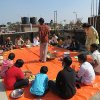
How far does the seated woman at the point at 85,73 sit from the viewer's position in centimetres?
616

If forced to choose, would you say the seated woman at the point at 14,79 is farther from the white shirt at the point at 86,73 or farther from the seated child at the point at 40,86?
the white shirt at the point at 86,73

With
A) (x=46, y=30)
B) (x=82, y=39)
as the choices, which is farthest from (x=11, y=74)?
(x=82, y=39)

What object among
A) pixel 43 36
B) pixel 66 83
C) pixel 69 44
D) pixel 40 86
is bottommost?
pixel 40 86

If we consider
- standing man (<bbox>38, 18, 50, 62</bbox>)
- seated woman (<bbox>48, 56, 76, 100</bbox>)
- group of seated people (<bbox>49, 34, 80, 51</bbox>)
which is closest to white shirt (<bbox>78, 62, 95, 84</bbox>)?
seated woman (<bbox>48, 56, 76, 100</bbox>)

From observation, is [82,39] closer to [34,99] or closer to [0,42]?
[0,42]

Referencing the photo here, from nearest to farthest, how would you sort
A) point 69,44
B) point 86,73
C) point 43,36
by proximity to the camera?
1. point 86,73
2. point 43,36
3. point 69,44

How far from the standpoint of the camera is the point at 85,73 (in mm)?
6191

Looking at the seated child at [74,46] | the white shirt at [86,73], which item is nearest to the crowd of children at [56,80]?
the white shirt at [86,73]

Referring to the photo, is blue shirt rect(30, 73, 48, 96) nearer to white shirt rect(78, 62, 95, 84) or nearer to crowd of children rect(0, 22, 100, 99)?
crowd of children rect(0, 22, 100, 99)

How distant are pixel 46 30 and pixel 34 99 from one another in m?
3.99

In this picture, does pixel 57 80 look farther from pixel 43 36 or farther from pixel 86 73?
pixel 43 36

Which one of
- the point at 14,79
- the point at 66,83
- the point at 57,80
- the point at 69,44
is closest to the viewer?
the point at 66,83

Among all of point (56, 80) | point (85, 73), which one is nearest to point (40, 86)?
point (56, 80)

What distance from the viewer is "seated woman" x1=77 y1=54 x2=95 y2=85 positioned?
6164mm
